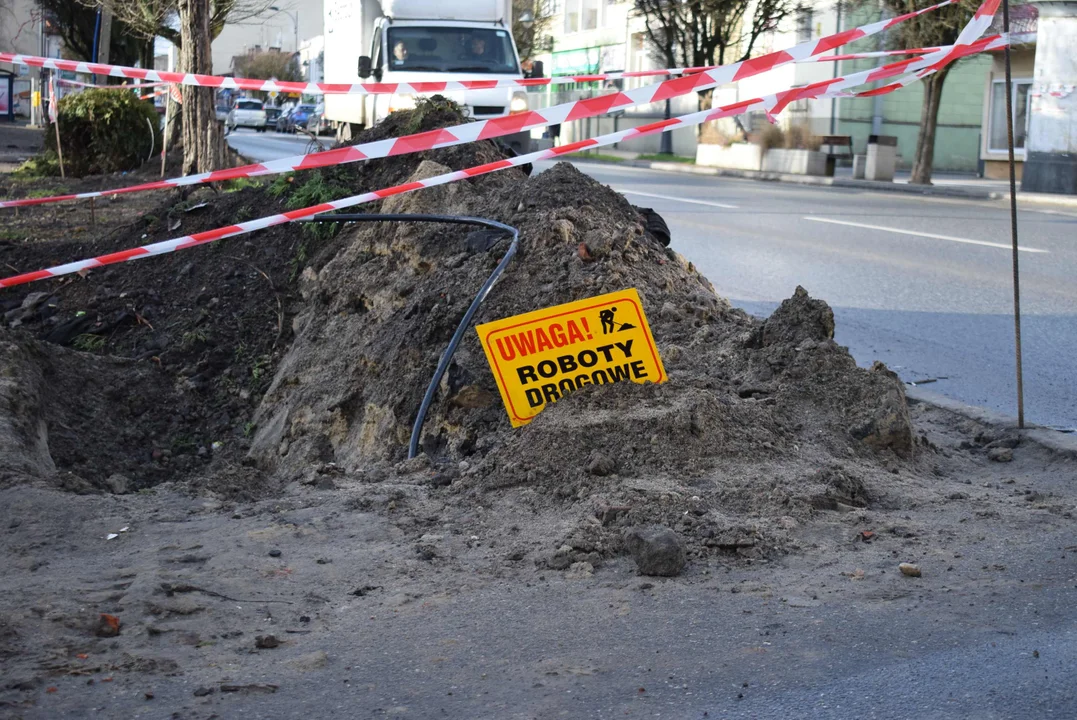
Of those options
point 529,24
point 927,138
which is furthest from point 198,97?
point 529,24

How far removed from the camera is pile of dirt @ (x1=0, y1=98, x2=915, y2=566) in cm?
420

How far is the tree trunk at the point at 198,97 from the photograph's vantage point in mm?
14633

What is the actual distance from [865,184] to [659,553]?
78.5 ft

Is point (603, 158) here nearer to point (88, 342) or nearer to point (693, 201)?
point (693, 201)

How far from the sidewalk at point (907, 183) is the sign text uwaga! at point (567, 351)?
17410 millimetres

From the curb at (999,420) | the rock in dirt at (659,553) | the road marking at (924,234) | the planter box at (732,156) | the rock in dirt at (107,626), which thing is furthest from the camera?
the planter box at (732,156)

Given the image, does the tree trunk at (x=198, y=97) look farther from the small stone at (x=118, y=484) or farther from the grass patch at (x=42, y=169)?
the small stone at (x=118, y=484)

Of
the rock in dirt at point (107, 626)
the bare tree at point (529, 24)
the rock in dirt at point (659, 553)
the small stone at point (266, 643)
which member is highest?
the bare tree at point (529, 24)

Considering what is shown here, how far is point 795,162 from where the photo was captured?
29.5 m

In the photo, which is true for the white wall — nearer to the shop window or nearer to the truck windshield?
the shop window

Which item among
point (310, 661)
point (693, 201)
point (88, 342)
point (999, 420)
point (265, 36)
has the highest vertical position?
point (265, 36)

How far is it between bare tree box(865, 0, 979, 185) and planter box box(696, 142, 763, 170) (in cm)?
547

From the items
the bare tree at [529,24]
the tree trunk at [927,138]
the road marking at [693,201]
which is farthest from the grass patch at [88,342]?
the bare tree at [529,24]

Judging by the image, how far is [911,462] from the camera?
→ 465cm
